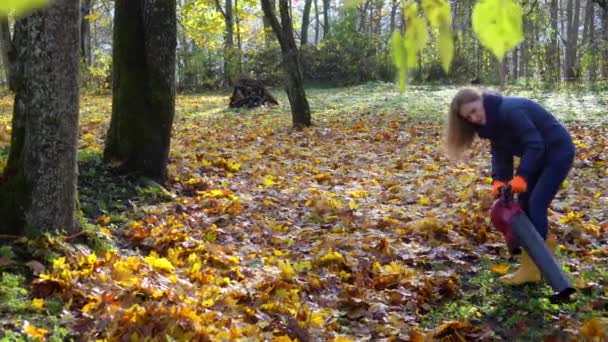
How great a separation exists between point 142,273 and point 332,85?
23836 mm

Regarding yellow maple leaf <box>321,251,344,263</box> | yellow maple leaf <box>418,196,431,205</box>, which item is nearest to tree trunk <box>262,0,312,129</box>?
yellow maple leaf <box>418,196,431,205</box>

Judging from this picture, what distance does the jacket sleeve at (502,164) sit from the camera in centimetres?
443

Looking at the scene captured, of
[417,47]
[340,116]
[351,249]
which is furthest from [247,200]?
[340,116]

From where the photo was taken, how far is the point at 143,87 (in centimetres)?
679

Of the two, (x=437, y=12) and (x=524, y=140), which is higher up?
(x=437, y=12)

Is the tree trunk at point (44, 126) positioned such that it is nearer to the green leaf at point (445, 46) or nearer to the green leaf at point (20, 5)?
the green leaf at point (445, 46)

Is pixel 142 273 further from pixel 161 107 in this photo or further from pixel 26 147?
pixel 161 107

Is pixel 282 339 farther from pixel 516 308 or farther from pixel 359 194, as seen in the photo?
pixel 359 194

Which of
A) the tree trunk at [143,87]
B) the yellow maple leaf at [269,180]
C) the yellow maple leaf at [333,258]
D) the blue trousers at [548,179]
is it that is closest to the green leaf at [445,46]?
the blue trousers at [548,179]

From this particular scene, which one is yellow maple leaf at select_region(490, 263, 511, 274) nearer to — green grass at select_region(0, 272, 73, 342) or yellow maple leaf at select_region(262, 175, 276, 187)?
green grass at select_region(0, 272, 73, 342)

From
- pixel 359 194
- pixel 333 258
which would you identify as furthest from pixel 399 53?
pixel 359 194

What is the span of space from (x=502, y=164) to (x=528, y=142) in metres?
0.40

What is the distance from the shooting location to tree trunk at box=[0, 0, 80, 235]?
400cm

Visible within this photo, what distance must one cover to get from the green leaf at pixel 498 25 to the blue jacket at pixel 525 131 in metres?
3.00
